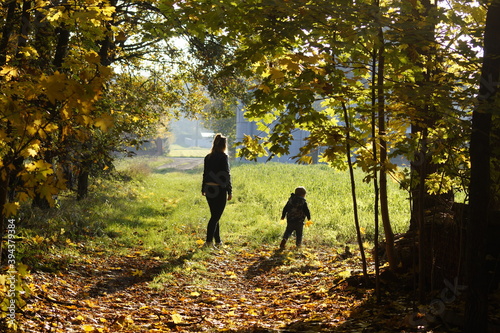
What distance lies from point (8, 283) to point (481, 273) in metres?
3.73

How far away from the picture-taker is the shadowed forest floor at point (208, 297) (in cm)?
461

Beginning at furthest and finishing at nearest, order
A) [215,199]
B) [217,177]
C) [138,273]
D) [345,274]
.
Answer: [215,199], [217,177], [138,273], [345,274]

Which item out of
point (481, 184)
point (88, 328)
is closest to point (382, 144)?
point (481, 184)

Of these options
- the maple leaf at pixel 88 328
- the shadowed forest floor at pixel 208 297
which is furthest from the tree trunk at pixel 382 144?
the maple leaf at pixel 88 328

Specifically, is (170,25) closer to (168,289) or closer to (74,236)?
(168,289)

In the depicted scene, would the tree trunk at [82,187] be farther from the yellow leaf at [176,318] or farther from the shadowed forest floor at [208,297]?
the yellow leaf at [176,318]

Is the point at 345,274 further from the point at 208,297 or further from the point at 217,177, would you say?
the point at 217,177

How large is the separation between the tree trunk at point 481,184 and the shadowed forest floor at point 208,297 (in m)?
0.76

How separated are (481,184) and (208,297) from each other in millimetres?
3818

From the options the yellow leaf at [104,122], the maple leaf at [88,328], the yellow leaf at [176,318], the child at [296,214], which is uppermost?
the yellow leaf at [104,122]

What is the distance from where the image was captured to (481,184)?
3.64 metres

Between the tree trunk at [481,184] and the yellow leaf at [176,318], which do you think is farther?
the yellow leaf at [176,318]

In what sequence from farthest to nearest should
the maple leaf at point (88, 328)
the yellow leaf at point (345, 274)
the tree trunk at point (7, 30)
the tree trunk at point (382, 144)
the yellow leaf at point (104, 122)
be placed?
1. the yellow leaf at point (345, 274)
2. the tree trunk at point (382, 144)
3. the maple leaf at point (88, 328)
4. the tree trunk at point (7, 30)
5. the yellow leaf at point (104, 122)

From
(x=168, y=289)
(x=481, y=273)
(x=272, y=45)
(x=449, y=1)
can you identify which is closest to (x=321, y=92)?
(x=272, y=45)
